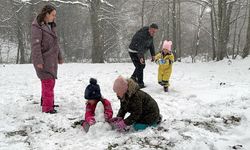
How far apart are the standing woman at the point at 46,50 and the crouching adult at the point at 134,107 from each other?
5.89 ft

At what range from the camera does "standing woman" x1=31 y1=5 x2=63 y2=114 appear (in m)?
6.21

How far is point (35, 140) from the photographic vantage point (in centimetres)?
508

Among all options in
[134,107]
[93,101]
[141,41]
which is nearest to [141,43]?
[141,41]

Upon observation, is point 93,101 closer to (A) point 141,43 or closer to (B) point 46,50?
(B) point 46,50

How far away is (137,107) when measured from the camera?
5.13 m

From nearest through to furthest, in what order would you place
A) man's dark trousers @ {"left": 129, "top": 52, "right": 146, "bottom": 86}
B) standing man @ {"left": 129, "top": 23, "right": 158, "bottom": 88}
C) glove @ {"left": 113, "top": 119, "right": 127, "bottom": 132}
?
glove @ {"left": 113, "top": 119, "right": 127, "bottom": 132}
standing man @ {"left": 129, "top": 23, "right": 158, "bottom": 88}
man's dark trousers @ {"left": 129, "top": 52, "right": 146, "bottom": 86}

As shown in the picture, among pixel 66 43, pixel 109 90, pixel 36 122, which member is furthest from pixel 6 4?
pixel 36 122

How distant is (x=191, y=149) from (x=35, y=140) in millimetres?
2508

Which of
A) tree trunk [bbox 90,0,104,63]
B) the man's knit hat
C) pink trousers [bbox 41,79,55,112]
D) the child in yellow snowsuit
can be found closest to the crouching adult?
the man's knit hat

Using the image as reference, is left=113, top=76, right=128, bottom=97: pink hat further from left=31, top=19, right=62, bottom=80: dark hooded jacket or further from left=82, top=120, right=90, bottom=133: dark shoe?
left=31, top=19, right=62, bottom=80: dark hooded jacket

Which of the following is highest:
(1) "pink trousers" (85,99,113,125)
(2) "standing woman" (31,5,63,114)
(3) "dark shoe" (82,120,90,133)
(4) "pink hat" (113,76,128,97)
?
(2) "standing woman" (31,5,63,114)

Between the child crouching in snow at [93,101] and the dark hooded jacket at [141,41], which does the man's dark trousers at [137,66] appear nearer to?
the dark hooded jacket at [141,41]

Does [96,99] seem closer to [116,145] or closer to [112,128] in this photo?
[112,128]

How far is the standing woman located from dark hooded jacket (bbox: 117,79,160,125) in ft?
6.28
